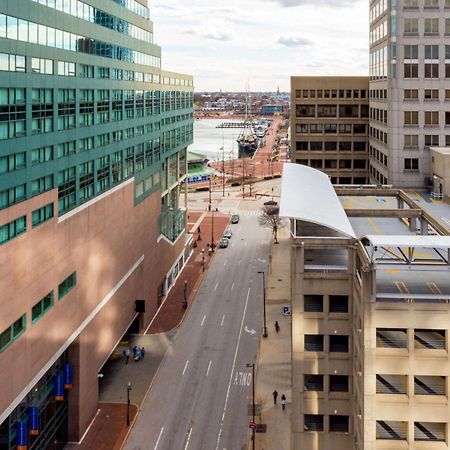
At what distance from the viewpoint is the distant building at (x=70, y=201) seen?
29844 millimetres

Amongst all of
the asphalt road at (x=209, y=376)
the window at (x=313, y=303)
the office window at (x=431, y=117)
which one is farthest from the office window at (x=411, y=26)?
the window at (x=313, y=303)

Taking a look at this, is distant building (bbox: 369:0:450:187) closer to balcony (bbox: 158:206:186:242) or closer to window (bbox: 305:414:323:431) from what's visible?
balcony (bbox: 158:206:186:242)

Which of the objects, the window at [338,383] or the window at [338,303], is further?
the window at [338,383]

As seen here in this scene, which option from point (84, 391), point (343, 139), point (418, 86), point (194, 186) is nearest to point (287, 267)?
point (343, 139)

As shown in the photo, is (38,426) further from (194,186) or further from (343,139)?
(194,186)

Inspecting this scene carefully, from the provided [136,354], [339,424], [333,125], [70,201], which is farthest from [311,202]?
[333,125]

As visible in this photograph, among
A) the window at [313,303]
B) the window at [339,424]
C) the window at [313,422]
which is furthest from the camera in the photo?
the window at [313,422]

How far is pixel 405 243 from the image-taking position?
82.9 feet

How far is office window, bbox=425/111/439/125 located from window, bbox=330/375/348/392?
37341 millimetres

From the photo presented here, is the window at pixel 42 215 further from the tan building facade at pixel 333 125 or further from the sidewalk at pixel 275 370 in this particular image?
the tan building facade at pixel 333 125

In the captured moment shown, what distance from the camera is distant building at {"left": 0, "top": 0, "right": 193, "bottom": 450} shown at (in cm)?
2984

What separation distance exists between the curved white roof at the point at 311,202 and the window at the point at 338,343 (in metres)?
6.04

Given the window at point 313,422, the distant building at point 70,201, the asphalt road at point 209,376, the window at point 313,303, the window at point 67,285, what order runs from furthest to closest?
1. the asphalt road at point 209,376
2. the window at point 67,285
3. the window at point 313,422
4. the window at point 313,303
5. the distant building at point 70,201

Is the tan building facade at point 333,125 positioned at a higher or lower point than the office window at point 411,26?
lower
